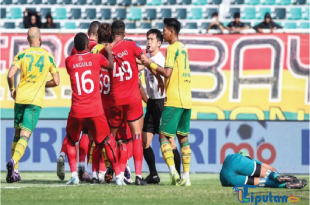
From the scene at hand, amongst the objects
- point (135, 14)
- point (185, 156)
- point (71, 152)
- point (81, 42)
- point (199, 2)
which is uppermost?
point (199, 2)

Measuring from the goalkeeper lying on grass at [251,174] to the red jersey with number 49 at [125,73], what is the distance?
162 centimetres

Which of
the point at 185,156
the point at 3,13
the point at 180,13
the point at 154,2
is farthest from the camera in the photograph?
the point at 3,13

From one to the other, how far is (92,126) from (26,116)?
140 cm

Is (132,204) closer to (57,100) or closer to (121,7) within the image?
(57,100)

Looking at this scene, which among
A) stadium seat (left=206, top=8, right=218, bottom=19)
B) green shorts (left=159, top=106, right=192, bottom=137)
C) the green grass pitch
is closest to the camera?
the green grass pitch

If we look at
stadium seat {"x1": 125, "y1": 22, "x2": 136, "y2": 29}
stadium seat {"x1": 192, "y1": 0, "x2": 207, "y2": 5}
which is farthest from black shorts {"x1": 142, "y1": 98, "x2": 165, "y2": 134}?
stadium seat {"x1": 192, "y1": 0, "x2": 207, "y2": 5}

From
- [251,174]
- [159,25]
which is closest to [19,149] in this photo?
[251,174]

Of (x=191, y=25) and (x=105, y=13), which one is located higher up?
(x=105, y=13)

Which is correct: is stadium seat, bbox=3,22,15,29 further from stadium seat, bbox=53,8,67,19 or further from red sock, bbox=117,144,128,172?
red sock, bbox=117,144,128,172

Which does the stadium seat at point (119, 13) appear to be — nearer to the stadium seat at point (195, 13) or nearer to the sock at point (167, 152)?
the stadium seat at point (195, 13)

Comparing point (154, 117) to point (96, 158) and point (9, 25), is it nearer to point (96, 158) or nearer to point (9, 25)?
point (96, 158)

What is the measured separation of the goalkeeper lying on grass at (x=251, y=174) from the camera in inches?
371

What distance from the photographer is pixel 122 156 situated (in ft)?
33.5

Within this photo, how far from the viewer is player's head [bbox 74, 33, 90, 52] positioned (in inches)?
382
